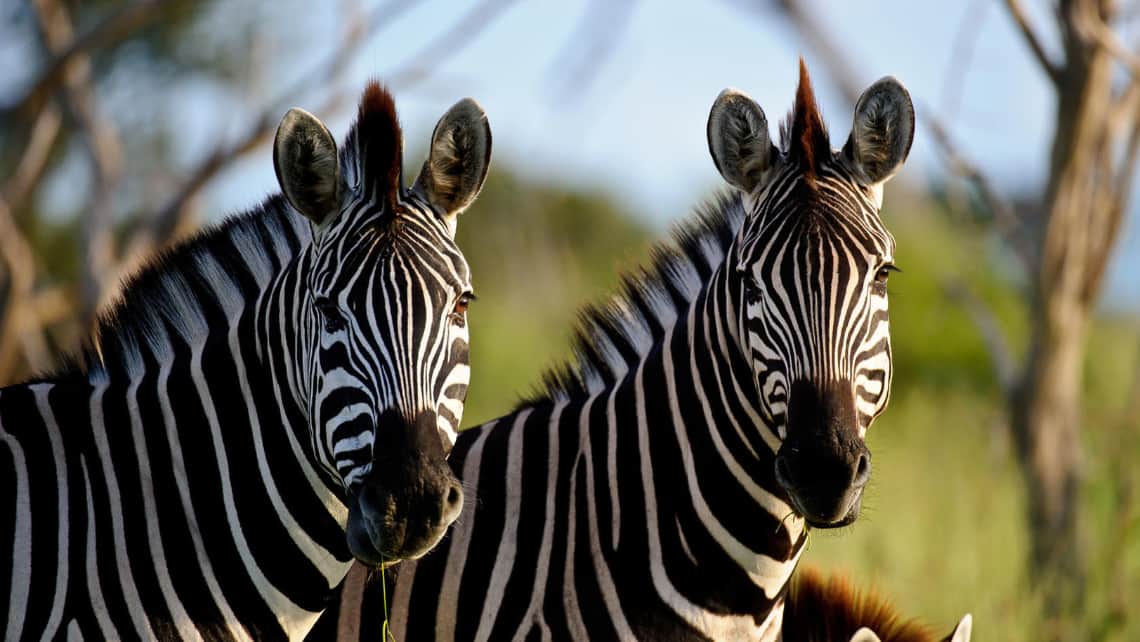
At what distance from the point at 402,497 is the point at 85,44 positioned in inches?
252

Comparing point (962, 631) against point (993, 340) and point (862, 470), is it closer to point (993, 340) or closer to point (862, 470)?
point (862, 470)

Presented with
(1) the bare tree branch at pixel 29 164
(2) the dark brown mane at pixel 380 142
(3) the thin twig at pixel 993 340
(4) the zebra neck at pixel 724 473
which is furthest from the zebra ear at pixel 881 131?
(1) the bare tree branch at pixel 29 164

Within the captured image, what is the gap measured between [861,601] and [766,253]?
1640mm

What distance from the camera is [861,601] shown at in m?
5.02

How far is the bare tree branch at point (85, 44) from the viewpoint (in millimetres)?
8789

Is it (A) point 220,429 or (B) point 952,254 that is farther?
(B) point 952,254

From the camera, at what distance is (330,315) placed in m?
3.87

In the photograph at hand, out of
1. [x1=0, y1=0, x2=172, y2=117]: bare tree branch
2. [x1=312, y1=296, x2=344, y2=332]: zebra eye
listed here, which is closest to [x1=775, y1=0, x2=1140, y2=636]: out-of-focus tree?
[x1=312, y1=296, x2=344, y2=332]: zebra eye

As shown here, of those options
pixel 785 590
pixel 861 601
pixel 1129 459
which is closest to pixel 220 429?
pixel 785 590

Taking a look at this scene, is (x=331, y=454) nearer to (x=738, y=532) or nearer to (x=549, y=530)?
(x=549, y=530)

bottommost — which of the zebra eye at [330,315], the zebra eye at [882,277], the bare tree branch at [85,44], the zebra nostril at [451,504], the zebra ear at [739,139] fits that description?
the zebra eye at [882,277]

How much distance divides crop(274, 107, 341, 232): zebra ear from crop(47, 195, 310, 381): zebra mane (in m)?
0.27

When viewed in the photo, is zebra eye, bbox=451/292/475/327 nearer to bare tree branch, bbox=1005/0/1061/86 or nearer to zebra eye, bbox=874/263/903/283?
zebra eye, bbox=874/263/903/283

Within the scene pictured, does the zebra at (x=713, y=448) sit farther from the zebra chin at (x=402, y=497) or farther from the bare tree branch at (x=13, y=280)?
the bare tree branch at (x=13, y=280)
